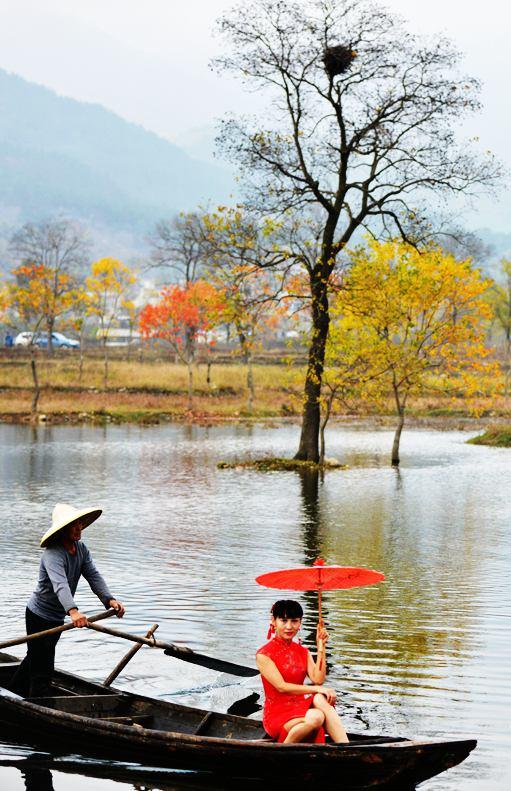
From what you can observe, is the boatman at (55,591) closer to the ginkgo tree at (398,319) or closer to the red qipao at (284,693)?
the red qipao at (284,693)

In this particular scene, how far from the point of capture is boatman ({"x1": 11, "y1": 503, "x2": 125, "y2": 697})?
36.3ft

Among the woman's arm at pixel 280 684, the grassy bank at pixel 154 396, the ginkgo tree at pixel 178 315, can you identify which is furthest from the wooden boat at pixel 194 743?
the ginkgo tree at pixel 178 315

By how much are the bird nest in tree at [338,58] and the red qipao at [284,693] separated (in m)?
30.4

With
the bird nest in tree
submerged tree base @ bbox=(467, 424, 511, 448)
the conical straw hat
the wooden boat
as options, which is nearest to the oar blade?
the wooden boat

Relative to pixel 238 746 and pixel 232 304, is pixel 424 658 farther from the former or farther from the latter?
pixel 232 304

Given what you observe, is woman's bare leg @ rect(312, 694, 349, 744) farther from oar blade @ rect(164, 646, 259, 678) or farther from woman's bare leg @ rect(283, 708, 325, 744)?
oar blade @ rect(164, 646, 259, 678)

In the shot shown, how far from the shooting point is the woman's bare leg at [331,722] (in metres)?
9.55

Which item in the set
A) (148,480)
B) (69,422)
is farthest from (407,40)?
(69,422)

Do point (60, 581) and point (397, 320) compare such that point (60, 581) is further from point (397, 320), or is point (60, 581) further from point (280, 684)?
point (397, 320)

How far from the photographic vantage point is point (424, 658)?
14.6 meters

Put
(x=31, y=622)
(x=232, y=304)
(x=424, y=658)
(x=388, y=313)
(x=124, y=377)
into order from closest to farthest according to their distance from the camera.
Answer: (x=31, y=622) → (x=424, y=658) → (x=232, y=304) → (x=388, y=313) → (x=124, y=377)

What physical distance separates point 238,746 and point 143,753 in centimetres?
110

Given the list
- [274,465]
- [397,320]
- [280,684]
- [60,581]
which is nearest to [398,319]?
[397,320]

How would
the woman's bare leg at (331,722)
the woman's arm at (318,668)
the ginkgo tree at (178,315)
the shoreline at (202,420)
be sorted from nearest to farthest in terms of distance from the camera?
the woman's bare leg at (331,722) → the woman's arm at (318,668) → the shoreline at (202,420) → the ginkgo tree at (178,315)
